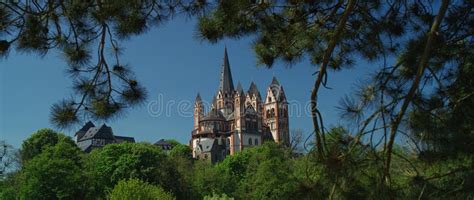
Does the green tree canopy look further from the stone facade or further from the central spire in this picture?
the central spire

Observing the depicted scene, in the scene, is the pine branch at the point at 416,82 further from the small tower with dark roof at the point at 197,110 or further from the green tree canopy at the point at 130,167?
the small tower with dark roof at the point at 197,110

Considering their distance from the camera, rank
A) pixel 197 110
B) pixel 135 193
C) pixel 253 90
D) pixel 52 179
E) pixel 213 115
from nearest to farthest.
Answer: pixel 135 193, pixel 52 179, pixel 213 115, pixel 197 110, pixel 253 90

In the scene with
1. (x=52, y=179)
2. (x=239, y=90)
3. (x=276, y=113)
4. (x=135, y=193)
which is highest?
(x=239, y=90)

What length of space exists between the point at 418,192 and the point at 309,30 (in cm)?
193

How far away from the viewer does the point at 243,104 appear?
2958 inches

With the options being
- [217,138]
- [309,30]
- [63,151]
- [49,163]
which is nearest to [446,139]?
[309,30]

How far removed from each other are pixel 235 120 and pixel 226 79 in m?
11.1

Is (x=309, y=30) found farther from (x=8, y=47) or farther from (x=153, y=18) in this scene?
(x=8, y=47)

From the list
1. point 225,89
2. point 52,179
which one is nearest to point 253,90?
point 225,89

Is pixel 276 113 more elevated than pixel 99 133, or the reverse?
pixel 276 113

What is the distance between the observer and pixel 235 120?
72.3 meters

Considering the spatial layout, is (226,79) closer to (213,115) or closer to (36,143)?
(213,115)

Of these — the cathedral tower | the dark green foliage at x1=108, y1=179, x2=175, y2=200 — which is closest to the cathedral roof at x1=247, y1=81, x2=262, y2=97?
the cathedral tower

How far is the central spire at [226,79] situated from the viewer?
79.6m
